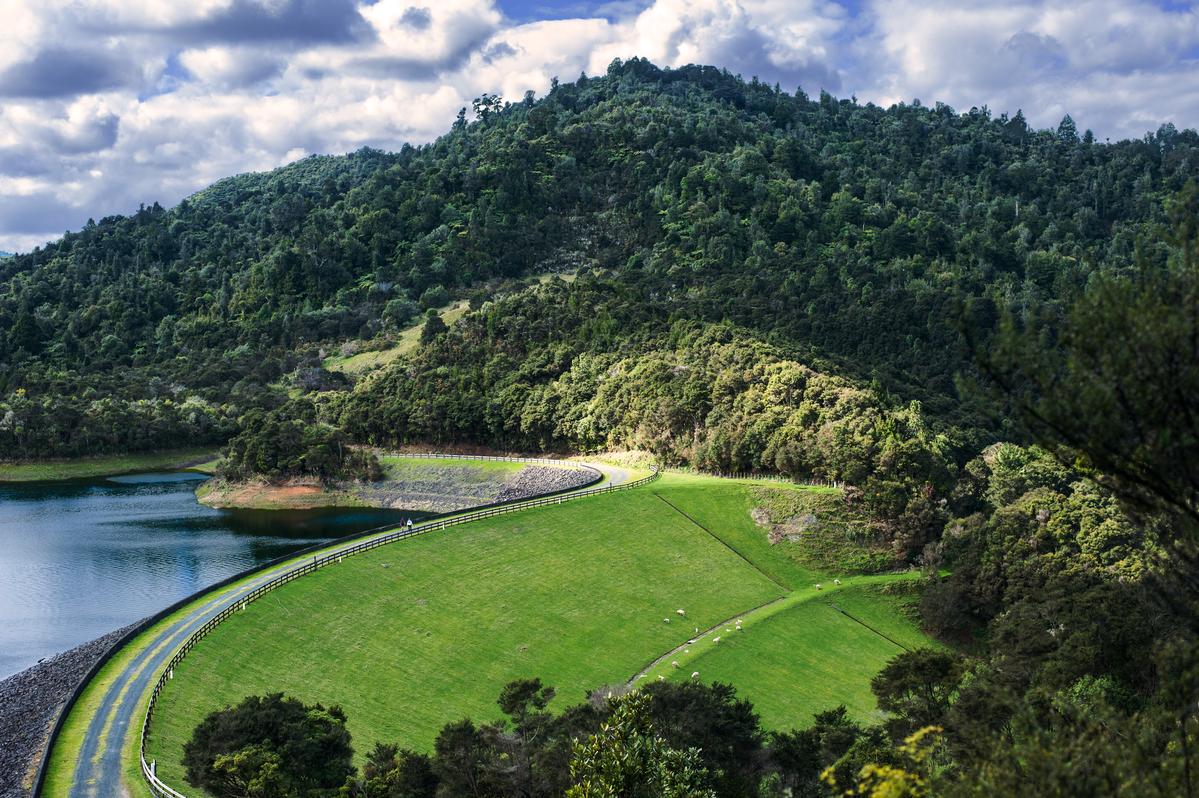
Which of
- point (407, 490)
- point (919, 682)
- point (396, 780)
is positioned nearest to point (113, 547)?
point (407, 490)

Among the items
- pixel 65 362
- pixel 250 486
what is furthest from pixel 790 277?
pixel 65 362

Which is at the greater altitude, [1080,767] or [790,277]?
[790,277]

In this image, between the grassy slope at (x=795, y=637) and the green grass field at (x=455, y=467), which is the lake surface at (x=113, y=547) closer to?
the green grass field at (x=455, y=467)

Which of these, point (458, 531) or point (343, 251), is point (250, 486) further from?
point (343, 251)

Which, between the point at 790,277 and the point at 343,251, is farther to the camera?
the point at 343,251

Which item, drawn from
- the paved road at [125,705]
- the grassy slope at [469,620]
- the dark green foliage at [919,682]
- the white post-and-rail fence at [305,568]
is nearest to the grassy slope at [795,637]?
the grassy slope at [469,620]

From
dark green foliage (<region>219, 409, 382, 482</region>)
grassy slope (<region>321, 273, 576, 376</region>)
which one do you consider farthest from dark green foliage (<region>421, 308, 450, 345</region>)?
dark green foliage (<region>219, 409, 382, 482</region>)

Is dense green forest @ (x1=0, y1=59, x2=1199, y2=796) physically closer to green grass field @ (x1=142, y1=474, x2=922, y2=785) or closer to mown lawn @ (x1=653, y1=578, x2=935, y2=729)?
mown lawn @ (x1=653, y1=578, x2=935, y2=729)

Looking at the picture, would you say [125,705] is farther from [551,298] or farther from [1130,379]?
[551,298]
